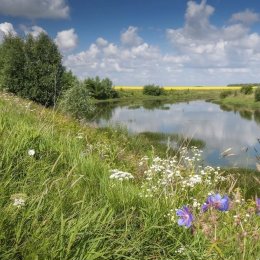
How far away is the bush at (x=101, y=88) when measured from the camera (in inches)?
4653

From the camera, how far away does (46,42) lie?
48000 mm

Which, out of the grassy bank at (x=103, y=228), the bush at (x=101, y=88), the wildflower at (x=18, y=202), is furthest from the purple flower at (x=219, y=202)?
the bush at (x=101, y=88)

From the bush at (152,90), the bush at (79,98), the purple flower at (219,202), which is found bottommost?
the bush at (152,90)

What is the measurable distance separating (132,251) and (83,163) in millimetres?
2330

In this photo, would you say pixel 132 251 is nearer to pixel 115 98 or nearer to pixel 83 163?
pixel 83 163

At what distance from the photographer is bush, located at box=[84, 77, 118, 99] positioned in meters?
118

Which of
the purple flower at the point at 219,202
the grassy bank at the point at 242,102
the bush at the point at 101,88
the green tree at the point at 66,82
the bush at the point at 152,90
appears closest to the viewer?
the purple flower at the point at 219,202

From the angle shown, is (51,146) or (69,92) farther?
(69,92)

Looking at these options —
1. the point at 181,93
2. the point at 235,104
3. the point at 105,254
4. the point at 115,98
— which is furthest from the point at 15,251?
the point at 181,93

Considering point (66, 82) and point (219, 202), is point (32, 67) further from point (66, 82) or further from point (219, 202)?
point (219, 202)

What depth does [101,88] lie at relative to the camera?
12044cm

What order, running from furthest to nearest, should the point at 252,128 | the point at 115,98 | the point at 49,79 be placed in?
A: 1. the point at 115,98
2. the point at 252,128
3. the point at 49,79

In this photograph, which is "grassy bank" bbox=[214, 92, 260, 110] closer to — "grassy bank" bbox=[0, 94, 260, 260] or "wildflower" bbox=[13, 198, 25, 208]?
"grassy bank" bbox=[0, 94, 260, 260]

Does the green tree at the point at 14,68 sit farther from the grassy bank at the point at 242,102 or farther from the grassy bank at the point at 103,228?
the grassy bank at the point at 242,102
